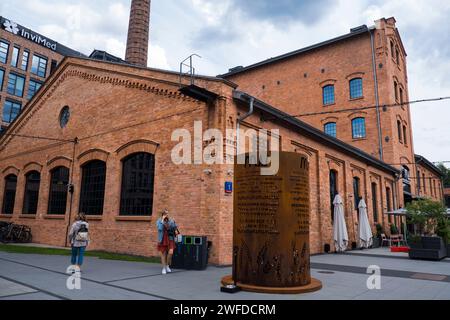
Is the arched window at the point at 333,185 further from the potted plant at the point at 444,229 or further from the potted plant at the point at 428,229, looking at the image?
the potted plant at the point at 444,229

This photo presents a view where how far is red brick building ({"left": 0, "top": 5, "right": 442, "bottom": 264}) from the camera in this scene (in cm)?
1085

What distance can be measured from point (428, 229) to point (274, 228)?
429 inches

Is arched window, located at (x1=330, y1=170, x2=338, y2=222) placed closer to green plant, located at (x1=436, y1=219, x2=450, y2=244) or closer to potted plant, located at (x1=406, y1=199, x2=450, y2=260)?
potted plant, located at (x1=406, y1=199, x2=450, y2=260)

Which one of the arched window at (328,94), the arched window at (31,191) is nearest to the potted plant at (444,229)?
the arched window at (328,94)

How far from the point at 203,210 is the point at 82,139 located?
852 cm

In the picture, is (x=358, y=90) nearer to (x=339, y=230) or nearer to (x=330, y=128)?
(x=330, y=128)

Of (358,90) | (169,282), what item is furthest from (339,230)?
(358,90)

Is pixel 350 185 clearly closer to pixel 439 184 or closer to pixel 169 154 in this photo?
pixel 169 154

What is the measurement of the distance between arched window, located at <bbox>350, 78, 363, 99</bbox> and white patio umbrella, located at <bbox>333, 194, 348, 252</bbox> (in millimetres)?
13195

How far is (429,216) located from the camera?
1410cm

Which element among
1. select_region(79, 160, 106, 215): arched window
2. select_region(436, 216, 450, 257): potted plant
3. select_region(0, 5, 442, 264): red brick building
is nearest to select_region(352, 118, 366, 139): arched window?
select_region(0, 5, 442, 264): red brick building

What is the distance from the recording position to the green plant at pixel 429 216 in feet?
46.1

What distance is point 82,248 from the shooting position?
8.59 metres

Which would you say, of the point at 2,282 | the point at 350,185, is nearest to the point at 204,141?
the point at 2,282
